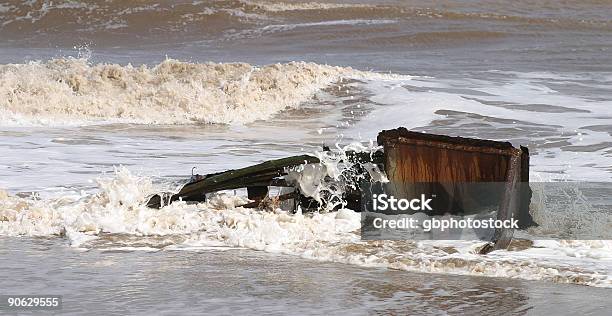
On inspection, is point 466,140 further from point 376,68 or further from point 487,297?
point 376,68

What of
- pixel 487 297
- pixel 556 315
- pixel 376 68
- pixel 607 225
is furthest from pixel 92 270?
pixel 376 68

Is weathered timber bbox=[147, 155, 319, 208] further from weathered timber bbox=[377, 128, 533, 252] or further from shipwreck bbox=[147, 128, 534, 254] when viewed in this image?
weathered timber bbox=[377, 128, 533, 252]

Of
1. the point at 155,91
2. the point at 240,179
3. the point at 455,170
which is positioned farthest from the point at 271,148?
the point at 455,170

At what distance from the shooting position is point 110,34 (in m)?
32.3

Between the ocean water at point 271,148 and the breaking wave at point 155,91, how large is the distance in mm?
45

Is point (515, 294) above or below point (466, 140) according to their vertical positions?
below

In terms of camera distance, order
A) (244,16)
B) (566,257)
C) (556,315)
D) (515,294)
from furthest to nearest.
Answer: (244,16), (566,257), (515,294), (556,315)

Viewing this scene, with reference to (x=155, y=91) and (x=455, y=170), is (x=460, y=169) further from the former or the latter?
(x=155, y=91)

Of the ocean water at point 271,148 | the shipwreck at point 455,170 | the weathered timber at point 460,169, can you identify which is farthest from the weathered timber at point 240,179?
the weathered timber at point 460,169

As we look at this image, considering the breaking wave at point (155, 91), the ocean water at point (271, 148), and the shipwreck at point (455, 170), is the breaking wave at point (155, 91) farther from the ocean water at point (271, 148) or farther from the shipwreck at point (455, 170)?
the shipwreck at point (455, 170)

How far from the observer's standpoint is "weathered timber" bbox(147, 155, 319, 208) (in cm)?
666

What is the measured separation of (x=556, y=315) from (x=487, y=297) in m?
0.38

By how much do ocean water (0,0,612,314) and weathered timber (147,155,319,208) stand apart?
116 mm

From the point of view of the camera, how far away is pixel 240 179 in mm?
6715
